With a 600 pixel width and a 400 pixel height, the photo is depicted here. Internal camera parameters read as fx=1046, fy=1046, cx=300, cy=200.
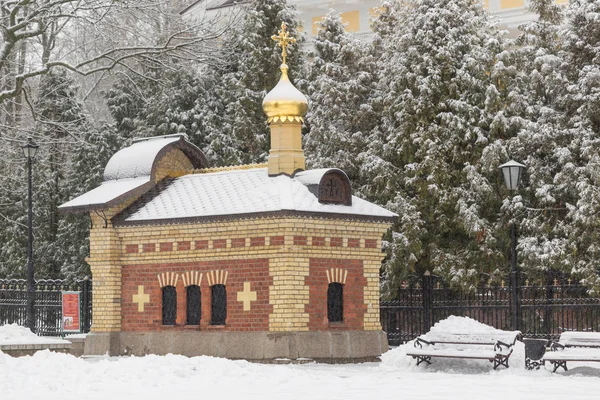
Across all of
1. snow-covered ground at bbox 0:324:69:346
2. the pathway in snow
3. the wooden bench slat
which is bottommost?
the pathway in snow

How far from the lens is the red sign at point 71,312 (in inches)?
1039

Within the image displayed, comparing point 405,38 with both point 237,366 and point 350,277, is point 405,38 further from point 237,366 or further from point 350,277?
point 237,366

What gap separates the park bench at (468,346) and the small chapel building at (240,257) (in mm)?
2234

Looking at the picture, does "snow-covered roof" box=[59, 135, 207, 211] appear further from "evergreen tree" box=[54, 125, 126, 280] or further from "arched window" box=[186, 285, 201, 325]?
"evergreen tree" box=[54, 125, 126, 280]

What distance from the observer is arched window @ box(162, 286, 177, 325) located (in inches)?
874

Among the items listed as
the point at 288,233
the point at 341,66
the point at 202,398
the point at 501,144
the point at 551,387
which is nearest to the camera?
the point at 202,398

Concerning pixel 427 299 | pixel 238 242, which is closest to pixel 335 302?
pixel 238 242

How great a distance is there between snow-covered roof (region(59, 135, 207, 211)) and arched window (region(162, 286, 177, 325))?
2191 millimetres

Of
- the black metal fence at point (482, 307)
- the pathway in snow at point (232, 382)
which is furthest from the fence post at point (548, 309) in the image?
the pathway in snow at point (232, 382)

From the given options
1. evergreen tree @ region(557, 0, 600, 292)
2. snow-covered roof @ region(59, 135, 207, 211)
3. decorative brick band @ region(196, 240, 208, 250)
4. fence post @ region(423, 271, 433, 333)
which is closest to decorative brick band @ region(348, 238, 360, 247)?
decorative brick band @ region(196, 240, 208, 250)

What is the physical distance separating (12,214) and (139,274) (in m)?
20.4

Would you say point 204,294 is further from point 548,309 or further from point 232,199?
point 548,309

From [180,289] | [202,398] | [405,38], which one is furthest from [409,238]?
[202,398]

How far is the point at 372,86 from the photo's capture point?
1259 inches
